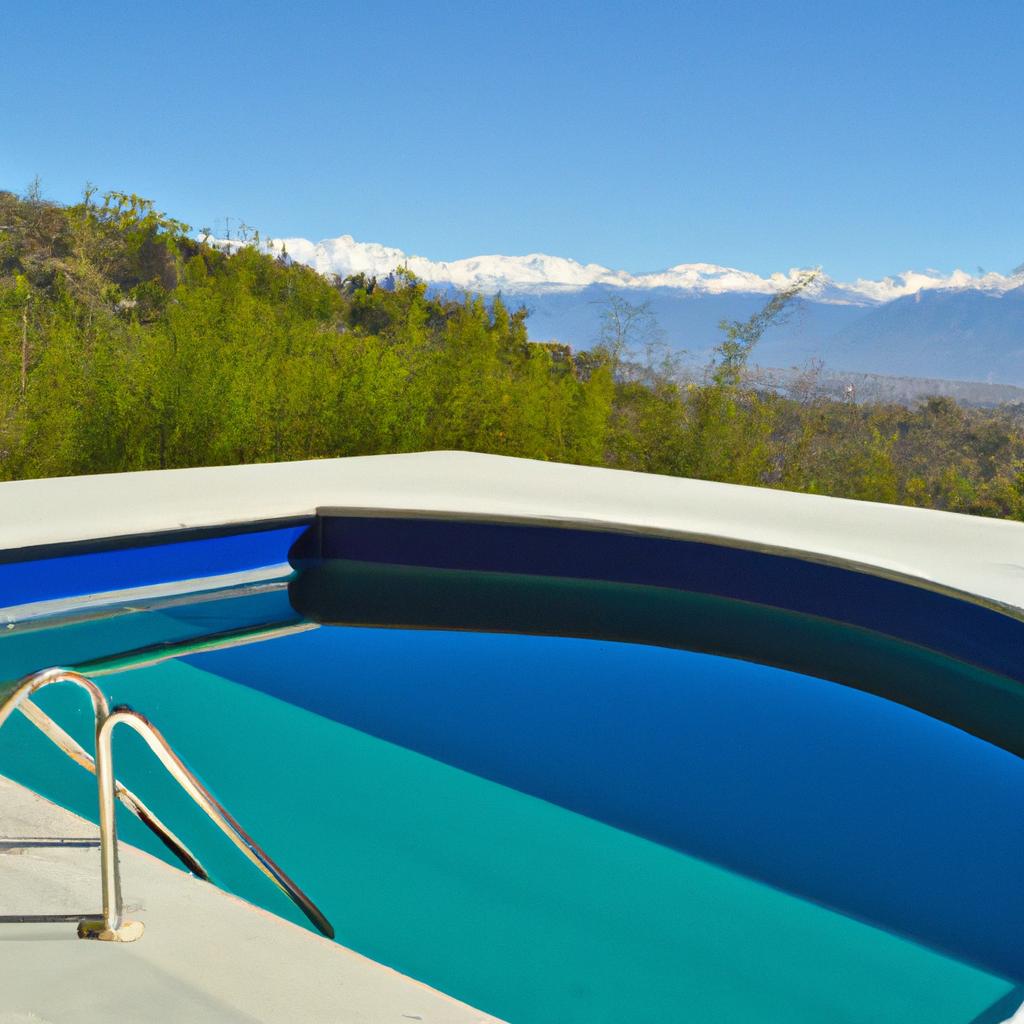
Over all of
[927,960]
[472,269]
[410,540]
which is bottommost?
[927,960]

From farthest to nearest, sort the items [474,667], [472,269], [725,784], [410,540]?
[472,269], [410,540], [474,667], [725,784]

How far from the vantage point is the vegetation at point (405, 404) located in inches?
218

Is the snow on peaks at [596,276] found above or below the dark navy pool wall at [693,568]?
above

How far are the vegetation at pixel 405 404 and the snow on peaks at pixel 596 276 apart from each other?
74892mm

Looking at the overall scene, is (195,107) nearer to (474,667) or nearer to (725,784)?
(474,667)

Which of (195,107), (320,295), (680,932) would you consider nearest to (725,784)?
(680,932)

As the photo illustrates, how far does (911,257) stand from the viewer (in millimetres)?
33594

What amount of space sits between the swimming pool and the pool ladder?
0.65 meters

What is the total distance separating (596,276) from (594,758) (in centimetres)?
11868

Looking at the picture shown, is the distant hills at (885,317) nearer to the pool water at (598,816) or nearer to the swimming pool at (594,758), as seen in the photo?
the swimming pool at (594,758)

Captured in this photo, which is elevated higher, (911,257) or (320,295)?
(911,257)

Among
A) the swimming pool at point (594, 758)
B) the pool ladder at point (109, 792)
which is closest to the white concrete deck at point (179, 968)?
the pool ladder at point (109, 792)

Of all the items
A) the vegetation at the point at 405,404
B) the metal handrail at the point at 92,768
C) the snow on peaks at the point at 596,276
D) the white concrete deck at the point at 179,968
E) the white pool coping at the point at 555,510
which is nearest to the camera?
the white concrete deck at the point at 179,968

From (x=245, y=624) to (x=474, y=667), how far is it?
0.98 m
